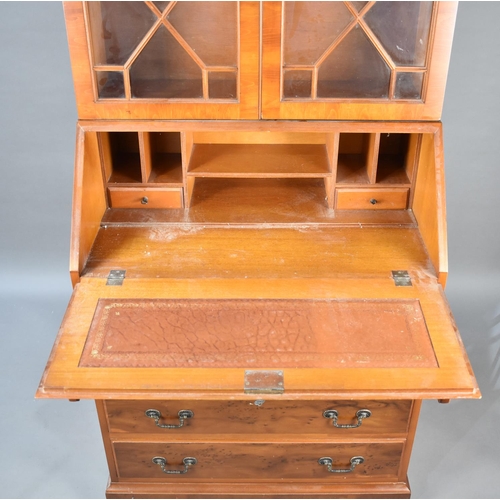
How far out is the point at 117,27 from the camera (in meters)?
2.31

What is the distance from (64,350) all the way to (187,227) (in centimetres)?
73

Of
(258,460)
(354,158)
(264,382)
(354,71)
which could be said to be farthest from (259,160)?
(258,460)

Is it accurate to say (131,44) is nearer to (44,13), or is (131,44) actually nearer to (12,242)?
(44,13)

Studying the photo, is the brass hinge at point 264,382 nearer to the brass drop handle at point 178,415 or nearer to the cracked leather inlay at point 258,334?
the cracked leather inlay at point 258,334

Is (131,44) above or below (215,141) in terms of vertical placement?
above

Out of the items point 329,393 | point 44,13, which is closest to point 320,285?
point 329,393

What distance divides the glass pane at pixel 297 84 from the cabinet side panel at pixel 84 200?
728 mm

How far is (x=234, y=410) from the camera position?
240 cm

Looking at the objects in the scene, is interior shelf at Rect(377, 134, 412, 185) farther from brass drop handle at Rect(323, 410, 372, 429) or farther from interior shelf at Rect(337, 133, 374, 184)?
A: brass drop handle at Rect(323, 410, 372, 429)

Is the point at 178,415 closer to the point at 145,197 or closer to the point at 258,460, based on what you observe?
the point at 258,460

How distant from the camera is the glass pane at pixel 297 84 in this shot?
235cm

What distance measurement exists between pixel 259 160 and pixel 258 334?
0.79 m

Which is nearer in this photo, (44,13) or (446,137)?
(44,13)

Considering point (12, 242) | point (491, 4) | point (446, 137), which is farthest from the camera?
point (12, 242)
